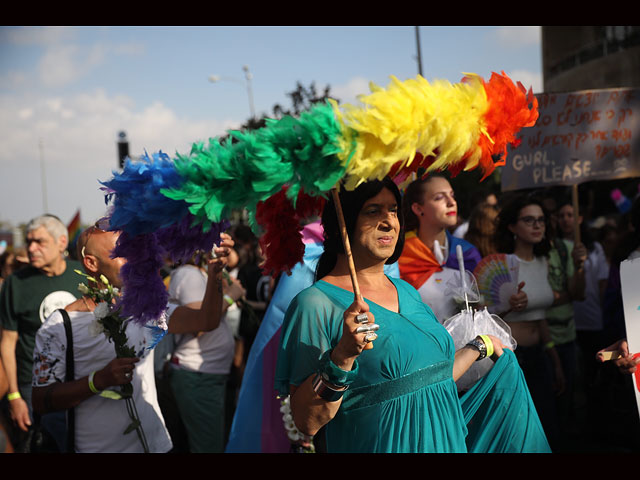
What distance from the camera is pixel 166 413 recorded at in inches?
194

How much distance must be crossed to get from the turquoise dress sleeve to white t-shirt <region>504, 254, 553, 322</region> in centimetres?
240

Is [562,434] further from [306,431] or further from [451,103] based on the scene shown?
[451,103]

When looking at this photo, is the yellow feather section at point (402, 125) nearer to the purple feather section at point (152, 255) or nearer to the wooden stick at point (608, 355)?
the purple feather section at point (152, 255)

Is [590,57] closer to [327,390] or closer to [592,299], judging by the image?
[592,299]

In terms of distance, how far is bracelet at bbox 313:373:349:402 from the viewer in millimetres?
2172

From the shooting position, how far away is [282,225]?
9.09ft

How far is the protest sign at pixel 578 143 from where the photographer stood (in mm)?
5926

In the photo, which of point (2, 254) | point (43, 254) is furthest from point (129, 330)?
point (2, 254)

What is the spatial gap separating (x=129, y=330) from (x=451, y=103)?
6.71ft

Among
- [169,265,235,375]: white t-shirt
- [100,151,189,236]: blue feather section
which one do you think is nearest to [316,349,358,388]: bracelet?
[100,151,189,236]: blue feather section

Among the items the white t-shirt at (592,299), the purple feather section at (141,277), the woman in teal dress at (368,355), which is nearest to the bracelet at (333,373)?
the woman in teal dress at (368,355)

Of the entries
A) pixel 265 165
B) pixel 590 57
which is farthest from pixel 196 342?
pixel 590 57

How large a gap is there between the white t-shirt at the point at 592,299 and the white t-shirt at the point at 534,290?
166cm

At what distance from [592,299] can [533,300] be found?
2.29 m
